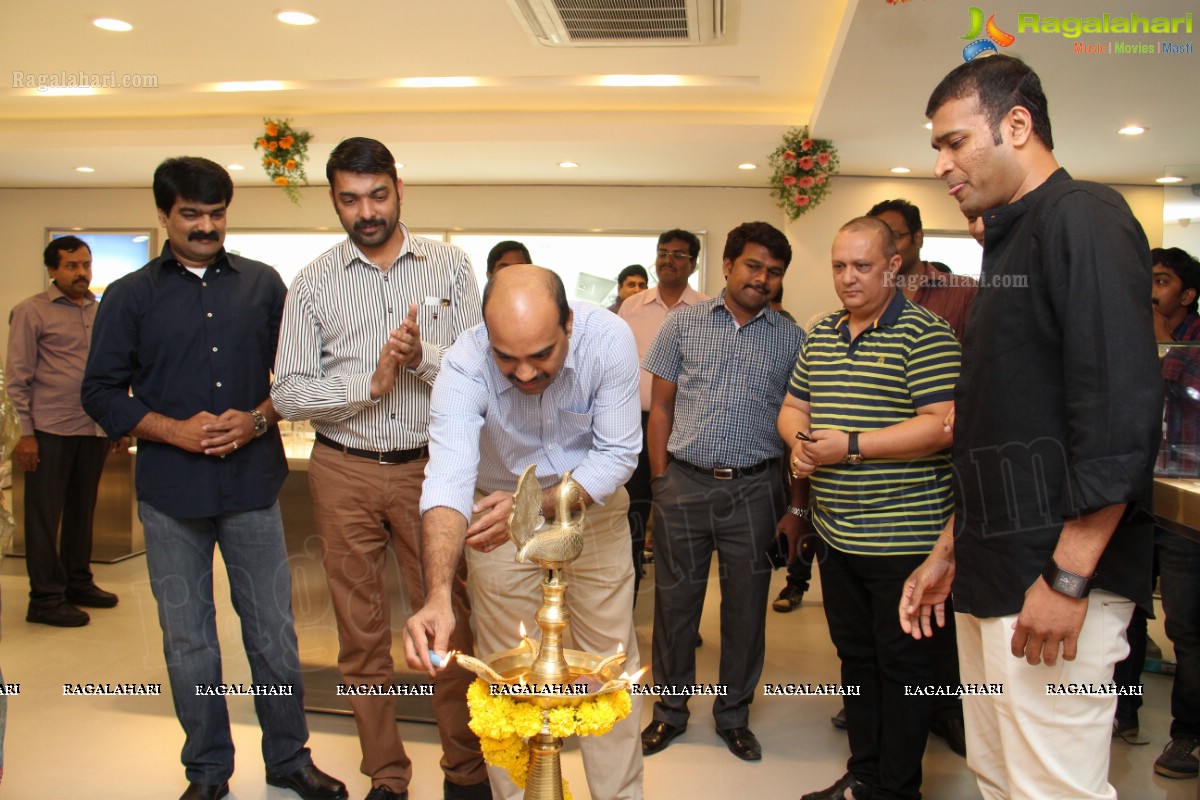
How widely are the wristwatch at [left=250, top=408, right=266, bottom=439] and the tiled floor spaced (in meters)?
1.05

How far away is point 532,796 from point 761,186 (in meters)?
7.44

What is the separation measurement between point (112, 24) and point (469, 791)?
4.66 meters

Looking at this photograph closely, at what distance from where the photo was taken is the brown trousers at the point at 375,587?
2.43 metres

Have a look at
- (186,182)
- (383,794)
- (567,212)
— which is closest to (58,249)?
(186,182)

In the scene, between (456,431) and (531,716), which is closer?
(531,716)

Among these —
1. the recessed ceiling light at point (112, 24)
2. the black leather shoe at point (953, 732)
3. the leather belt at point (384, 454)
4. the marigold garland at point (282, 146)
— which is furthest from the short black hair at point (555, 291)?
the marigold garland at point (282, 146)

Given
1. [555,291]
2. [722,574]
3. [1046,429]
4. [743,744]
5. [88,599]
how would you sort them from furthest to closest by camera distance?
[88,599], [722,574], [743,744], [555,291], [1046,429]

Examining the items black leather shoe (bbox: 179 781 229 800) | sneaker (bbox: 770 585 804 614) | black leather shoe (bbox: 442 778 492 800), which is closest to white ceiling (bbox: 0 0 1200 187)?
sneaker (bbox: 770 585 804 614)

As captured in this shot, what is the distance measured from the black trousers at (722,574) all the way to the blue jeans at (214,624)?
3.94ft

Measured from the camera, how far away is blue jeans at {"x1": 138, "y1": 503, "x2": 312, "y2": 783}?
2.42 m

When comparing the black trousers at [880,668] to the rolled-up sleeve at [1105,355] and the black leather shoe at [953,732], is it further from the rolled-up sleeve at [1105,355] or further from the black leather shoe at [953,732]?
the rolled-up sleeve at [1105,355]

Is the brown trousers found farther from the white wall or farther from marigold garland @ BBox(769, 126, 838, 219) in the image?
the white wall

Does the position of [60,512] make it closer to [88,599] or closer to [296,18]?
[88,599]

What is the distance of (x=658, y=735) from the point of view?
9.70 feet
